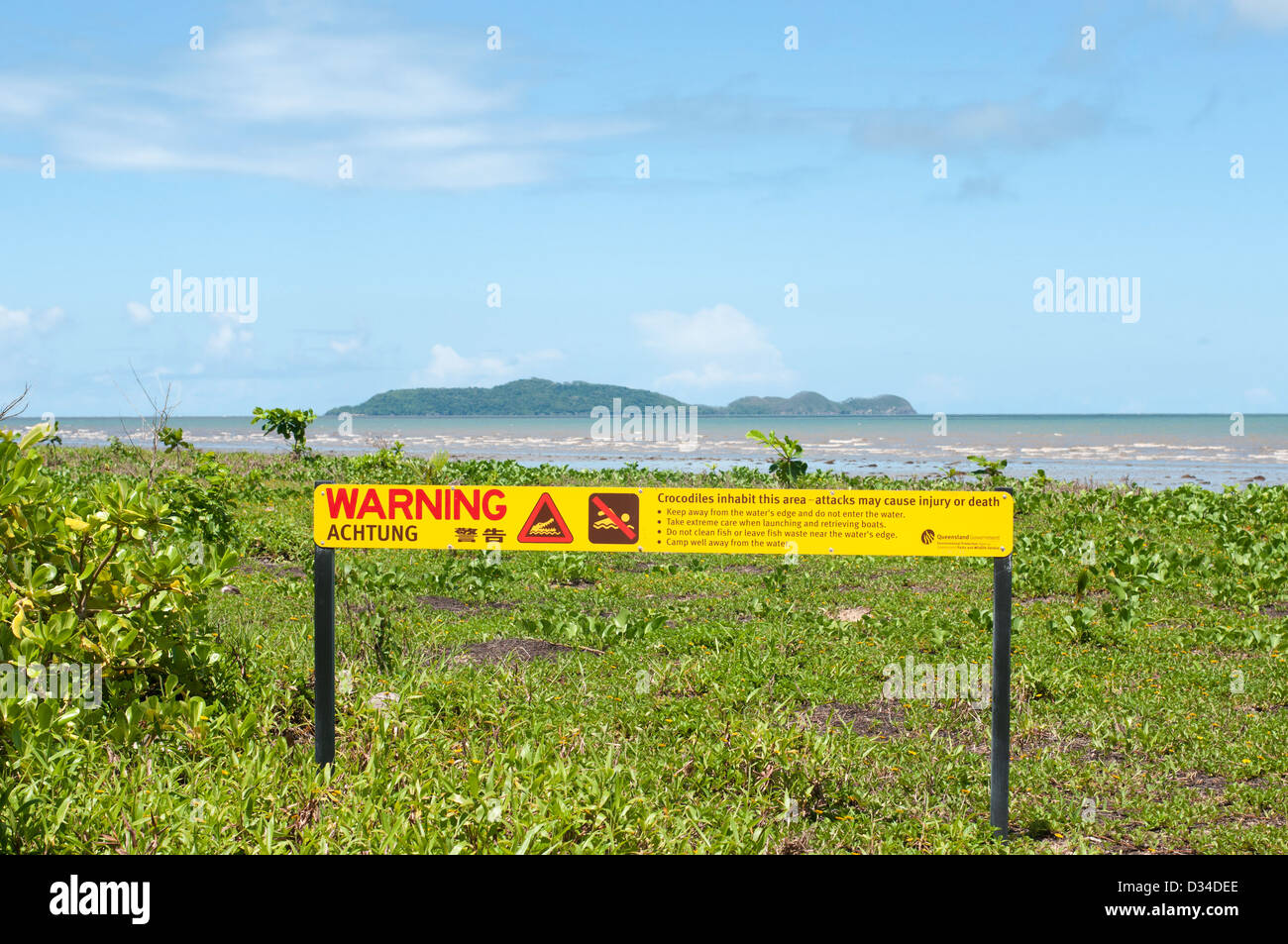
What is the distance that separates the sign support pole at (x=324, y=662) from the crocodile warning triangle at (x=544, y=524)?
961mm

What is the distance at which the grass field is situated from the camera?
14.2 feet

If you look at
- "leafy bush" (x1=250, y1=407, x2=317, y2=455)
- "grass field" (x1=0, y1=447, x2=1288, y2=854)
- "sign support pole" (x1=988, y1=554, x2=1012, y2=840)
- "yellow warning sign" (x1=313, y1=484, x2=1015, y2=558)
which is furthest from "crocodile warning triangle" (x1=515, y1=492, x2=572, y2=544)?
"leafy bush" (x1=250, y1=407, x2=317, y2=455)

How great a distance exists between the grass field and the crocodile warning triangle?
1088 mm

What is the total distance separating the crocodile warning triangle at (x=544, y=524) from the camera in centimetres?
487

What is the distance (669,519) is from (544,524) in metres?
0.62

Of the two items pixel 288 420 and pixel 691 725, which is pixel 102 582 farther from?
pixel 288 420

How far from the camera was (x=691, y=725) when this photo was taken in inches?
226

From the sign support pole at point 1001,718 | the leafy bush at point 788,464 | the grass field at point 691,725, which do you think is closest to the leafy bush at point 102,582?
the grass field at point 691,725

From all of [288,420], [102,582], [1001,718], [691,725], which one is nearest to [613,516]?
[691,725]

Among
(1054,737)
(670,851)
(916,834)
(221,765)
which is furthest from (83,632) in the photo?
(1054,737)
